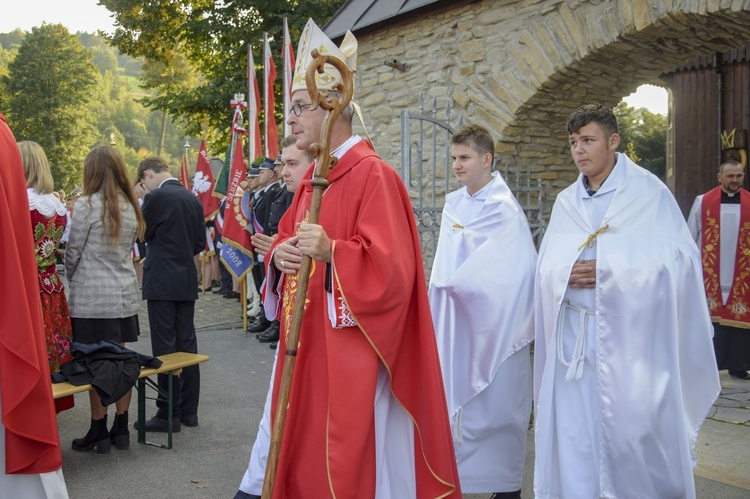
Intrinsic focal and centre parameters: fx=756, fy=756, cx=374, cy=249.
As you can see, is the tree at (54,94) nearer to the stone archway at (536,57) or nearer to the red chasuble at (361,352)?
the stone archway at (536,57)

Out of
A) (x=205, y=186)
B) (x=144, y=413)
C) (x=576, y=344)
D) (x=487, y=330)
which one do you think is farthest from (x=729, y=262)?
(x=205, y=186)

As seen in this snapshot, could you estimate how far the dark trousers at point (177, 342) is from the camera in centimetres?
575

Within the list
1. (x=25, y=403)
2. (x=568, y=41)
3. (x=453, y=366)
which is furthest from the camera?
(x=568, y=41)

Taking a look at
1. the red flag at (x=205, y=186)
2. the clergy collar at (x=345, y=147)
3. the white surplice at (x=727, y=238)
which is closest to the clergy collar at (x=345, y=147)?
the clergy collar at (x=345, y=147)

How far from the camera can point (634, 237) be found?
3686 mm

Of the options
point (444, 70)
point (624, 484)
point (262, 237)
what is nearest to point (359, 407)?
point (262, 237)

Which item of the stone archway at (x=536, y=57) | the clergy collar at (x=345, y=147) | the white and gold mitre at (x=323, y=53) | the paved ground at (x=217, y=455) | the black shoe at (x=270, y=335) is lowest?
the paved ground at (x=217, y=455)

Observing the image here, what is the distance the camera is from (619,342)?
12.0 feet

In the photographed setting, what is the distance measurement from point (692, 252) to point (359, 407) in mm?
1858

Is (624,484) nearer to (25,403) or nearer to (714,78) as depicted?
(25,403)

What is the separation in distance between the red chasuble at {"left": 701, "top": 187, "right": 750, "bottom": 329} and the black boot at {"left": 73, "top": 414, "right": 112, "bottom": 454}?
565cm

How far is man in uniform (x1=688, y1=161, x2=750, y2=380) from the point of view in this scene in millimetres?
7523

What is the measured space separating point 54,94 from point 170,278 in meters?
37.3

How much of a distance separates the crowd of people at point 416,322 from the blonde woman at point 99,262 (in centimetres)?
1
